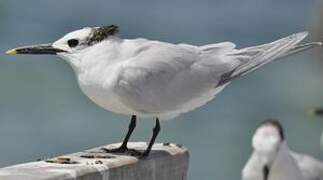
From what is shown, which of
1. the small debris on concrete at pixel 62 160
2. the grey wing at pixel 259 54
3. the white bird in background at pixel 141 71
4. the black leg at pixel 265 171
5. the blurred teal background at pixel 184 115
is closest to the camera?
the small debris on concrete at pixel 62 160

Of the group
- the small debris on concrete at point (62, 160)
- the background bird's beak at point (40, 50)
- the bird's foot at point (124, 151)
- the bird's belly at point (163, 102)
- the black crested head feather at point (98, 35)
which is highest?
the black crested head feather at point (98, 35)

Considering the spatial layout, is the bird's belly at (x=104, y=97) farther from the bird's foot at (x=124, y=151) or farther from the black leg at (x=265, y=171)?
the black leg at (x=265, y=171)

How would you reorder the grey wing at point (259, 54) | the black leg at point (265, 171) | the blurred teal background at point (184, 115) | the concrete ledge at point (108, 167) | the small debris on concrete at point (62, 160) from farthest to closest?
the blurred teal background at point (184, 115) → the black leg at point (265, 171) → the grey wing at point (259, 54) → the small debris on concrete at point (62, 160) → the concrete ledge at point (108, 167)

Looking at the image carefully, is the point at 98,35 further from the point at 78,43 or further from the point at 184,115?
the point at 184,115

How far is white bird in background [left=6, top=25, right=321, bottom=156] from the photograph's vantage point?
12.9 ft

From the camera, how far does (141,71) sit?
3.98 metres

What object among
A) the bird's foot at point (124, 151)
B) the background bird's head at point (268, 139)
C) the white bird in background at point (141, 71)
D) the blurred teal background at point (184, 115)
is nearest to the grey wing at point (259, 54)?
the white bird in background at point (141, 71)

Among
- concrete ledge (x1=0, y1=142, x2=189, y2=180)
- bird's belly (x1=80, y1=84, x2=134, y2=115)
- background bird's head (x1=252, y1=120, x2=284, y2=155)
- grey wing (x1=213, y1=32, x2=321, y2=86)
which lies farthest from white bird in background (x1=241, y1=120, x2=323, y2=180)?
bird's belly (x1=80, y1=84, x2=134, y2=115)

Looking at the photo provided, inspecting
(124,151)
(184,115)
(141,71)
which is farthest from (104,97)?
(184,115)

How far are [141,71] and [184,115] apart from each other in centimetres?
954

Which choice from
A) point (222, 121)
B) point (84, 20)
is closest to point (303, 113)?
point (222, 121)

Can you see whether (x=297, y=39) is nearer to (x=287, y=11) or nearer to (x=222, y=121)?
(x=222, y=121)

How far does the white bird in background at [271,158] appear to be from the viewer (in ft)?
14.3

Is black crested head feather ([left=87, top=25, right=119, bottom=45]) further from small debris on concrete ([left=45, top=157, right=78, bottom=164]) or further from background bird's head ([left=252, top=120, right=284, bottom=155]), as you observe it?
background bird's head ([left=252, top=120, right=284, bottom=155])
